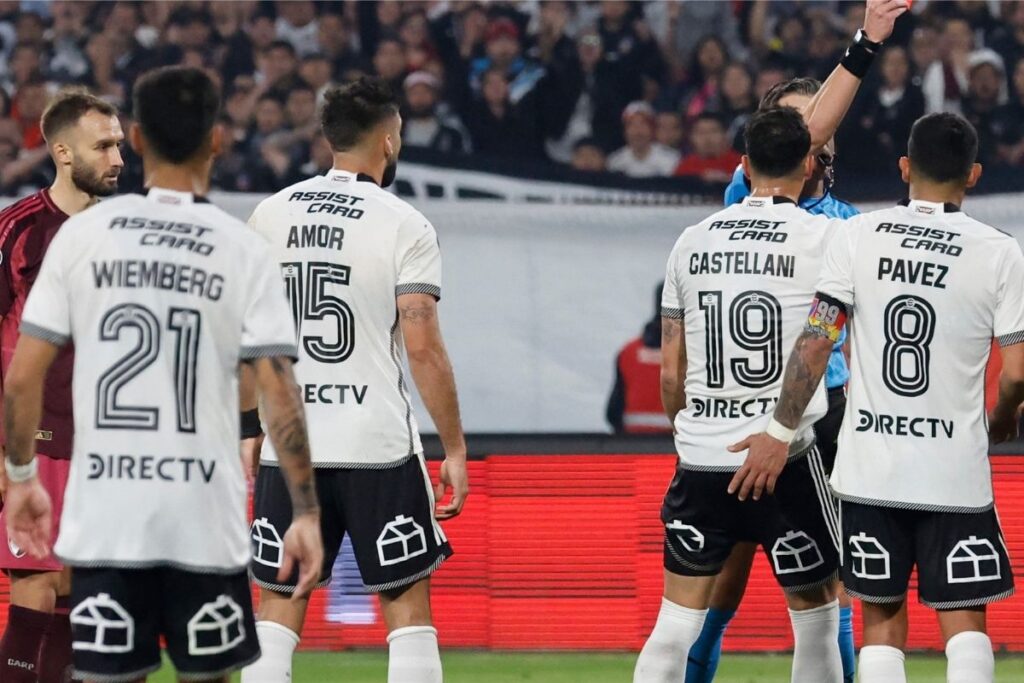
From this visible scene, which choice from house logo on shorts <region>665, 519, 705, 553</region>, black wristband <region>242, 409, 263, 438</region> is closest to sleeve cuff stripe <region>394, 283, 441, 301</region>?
black wristband <region>242, 409, 263, 438</region>

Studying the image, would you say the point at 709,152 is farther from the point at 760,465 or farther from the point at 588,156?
the point at 760,465

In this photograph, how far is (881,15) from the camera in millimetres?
5941

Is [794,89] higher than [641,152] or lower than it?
higher

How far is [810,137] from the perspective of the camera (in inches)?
217

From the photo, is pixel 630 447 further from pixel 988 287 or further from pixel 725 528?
pixel 988 287

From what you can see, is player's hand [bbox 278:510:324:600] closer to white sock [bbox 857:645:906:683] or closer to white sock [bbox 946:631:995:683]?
white sock [bbox 857:645:906:683]

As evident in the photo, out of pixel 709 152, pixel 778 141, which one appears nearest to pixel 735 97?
pixel 709 152

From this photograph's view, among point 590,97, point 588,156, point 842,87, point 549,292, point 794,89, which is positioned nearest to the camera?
point 842,87

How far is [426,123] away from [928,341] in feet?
26.1

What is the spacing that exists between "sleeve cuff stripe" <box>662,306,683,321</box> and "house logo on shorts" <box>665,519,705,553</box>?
0.65 meters

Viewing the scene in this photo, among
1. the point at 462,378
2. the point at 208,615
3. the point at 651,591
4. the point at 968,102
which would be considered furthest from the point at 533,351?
the point at 208,615

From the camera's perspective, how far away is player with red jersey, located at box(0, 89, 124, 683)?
5.59 meters

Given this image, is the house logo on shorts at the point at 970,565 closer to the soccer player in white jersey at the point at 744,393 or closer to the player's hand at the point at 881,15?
the soccer player in white jersey at the point at 744,393

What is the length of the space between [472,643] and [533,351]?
4411mm
